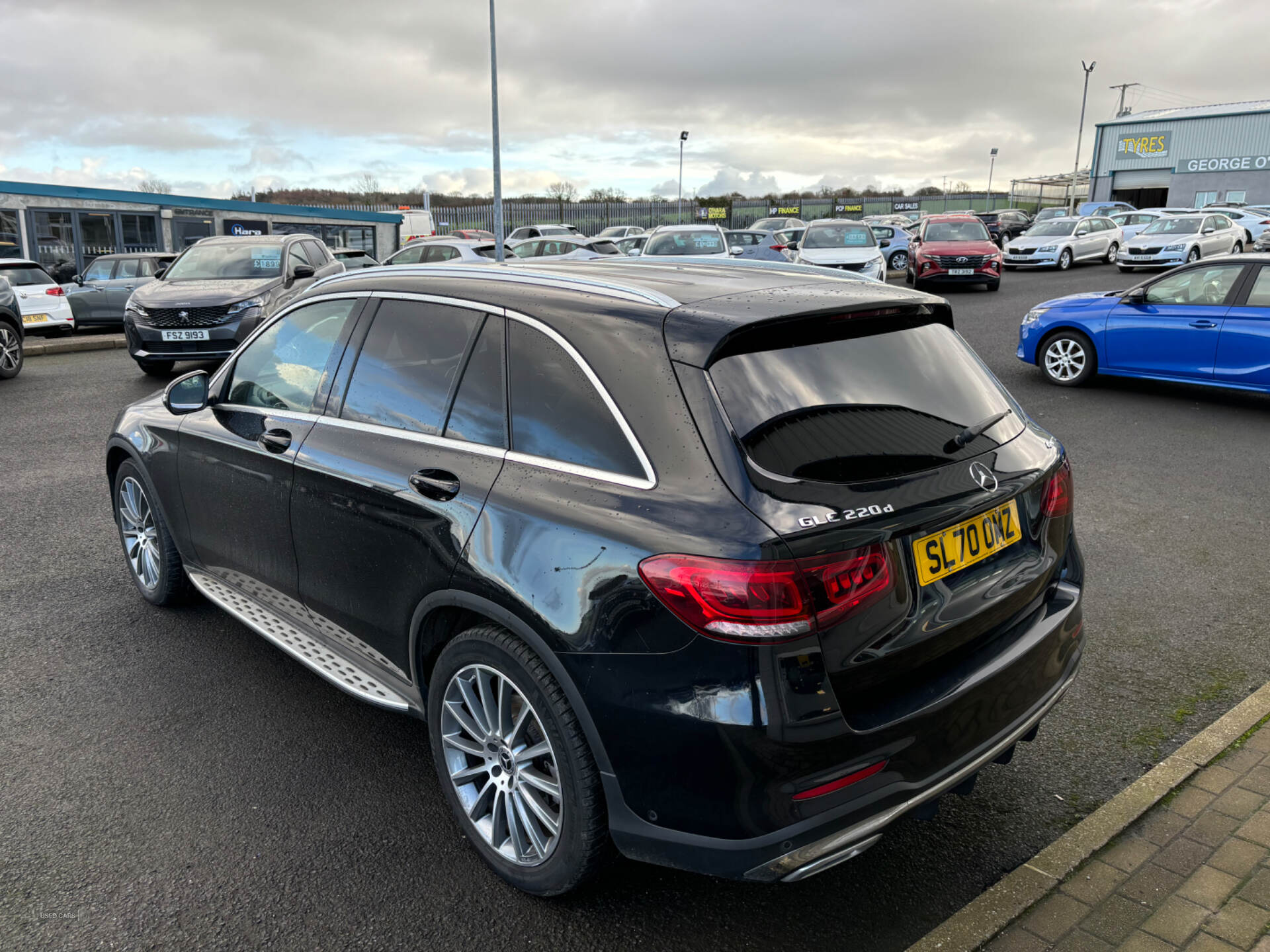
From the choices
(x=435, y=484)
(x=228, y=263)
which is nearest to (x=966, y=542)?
(x=435, y=484)

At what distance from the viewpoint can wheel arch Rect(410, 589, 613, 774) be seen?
A: 2385 mm

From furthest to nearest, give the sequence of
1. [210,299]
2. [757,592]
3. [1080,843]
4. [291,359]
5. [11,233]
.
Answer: [11,233]
[210,299]
[291,359]
[1080,843]
[757,592]

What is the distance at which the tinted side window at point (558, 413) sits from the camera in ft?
8.13

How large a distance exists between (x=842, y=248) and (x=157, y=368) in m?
13.1

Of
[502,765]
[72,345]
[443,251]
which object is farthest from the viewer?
[443,251]

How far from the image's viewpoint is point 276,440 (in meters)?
3.54

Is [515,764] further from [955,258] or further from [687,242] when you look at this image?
[955,258]

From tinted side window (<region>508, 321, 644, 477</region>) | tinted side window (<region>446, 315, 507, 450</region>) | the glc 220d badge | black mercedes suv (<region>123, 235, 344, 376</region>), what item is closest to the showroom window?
black mercedes suv (<region>123, 235, 344, 376</region>)

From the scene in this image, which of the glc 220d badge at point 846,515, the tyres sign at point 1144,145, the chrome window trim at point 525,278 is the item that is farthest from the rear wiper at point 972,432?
the tyres sign at point 1144,145

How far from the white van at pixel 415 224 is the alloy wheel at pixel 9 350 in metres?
25.6

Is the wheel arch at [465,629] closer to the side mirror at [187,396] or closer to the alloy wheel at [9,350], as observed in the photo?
the side mirror at [187,396]

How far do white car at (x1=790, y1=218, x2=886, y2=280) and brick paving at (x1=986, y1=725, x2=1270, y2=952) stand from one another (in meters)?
15.9

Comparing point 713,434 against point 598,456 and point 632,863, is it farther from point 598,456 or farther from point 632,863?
point 632,863

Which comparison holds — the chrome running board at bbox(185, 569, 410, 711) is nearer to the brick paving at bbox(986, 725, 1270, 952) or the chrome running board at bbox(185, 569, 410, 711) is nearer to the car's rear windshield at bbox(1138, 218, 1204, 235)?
the brick paving at bbox(986, 725, 1270, 952)
